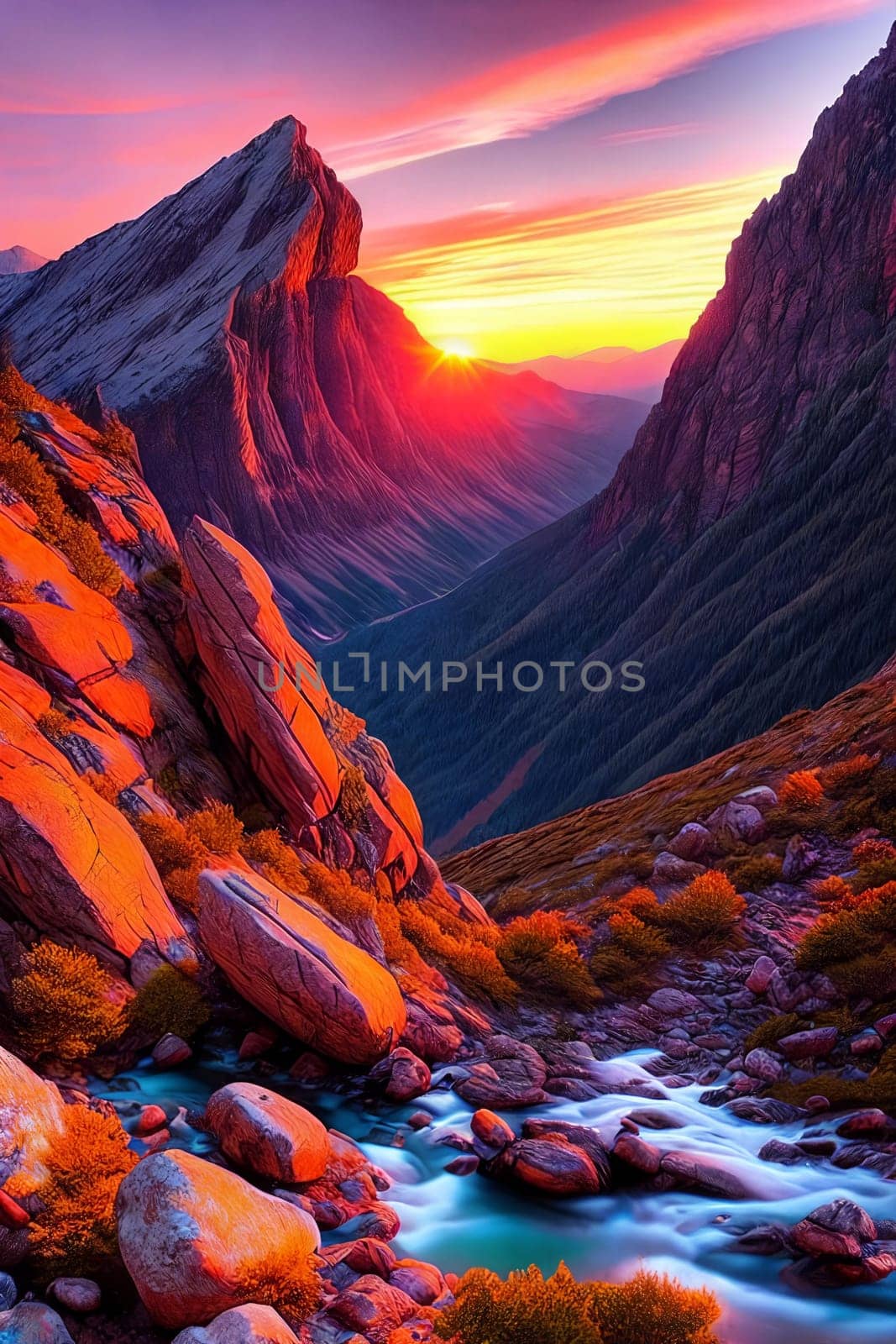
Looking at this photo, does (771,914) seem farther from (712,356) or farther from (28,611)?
(712,356)

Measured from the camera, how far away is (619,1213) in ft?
43.5

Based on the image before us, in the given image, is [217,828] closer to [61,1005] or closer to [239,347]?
[61,1005]

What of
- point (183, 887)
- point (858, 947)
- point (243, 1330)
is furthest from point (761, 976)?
point (243, 1330)

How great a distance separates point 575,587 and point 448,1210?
134 m

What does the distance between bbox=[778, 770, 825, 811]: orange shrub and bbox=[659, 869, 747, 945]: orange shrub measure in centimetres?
636

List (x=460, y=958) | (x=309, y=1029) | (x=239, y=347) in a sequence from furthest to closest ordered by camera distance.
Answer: (x=239, y=347) → (x=460, y=958) → (x=309, y=1029)

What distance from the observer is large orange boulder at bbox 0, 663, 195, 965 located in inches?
545

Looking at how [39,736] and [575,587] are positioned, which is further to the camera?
[575,587]

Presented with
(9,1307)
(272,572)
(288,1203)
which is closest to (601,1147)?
(288,1203)

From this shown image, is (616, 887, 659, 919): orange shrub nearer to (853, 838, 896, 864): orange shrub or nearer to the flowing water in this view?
(853, 838, 896, 864): orange shrub

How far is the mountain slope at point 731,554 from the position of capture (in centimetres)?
9650

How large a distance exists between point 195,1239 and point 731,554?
118859 millimetres

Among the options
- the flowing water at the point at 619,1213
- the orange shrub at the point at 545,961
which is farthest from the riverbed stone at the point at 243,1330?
the orange shrub at the point at 545,961

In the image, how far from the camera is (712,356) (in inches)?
5561
